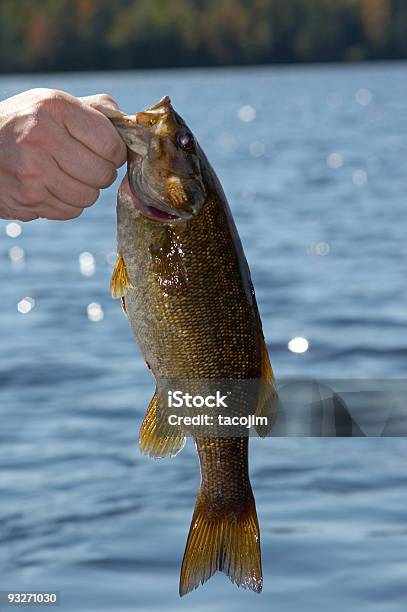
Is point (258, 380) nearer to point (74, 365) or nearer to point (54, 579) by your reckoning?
point (54, 579)

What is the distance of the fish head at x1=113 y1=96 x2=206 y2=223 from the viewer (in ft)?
15.1

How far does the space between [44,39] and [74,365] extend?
111 metres

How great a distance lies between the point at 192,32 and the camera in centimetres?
13338

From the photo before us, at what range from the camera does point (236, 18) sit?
13900cm

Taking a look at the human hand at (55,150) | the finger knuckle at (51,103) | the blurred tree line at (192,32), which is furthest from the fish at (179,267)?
the blurred tree line at (192,32)

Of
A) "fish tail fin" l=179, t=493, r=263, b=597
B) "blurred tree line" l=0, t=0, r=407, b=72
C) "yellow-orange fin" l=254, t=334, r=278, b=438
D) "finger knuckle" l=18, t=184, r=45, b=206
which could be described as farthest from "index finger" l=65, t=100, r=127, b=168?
"blurred tree line" l=0, t=0, r=407, b=72

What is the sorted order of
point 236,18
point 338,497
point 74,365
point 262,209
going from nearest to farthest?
point 338,497
point 74,365
point 262,209
point 236,18

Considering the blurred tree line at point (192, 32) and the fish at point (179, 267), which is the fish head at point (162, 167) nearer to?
the fish at point (179, 267)

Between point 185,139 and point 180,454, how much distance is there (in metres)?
6.49

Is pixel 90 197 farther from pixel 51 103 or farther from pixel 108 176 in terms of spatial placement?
pixel 51 103

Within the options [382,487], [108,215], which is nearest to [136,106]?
[108,215]

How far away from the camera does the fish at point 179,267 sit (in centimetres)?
459

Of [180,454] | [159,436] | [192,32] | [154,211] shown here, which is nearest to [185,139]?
[154,211]

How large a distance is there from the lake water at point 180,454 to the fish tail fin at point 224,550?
1.78 metres
